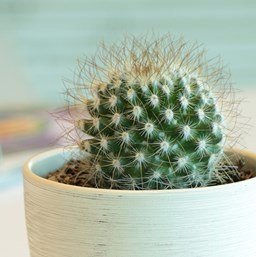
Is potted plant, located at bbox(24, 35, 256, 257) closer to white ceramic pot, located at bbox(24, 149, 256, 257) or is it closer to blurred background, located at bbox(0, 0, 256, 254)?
white ceramic pot, located at bbox(24, 149, 256, 257)

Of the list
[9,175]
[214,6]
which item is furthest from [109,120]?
[214,6]

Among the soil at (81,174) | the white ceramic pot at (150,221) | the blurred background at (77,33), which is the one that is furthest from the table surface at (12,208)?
the blurred background at (77,33)

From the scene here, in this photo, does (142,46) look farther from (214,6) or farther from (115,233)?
(214,6)

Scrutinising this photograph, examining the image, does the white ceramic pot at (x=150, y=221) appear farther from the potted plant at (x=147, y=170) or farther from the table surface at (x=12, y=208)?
the table surface at (x=12, y=208)

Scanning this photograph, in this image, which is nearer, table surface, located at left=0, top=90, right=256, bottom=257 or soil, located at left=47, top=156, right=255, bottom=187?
soil, located at left=47, top=156, right=255, bottom=187

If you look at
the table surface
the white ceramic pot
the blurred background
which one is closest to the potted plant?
the white ceramic pot

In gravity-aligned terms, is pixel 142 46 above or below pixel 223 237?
above
